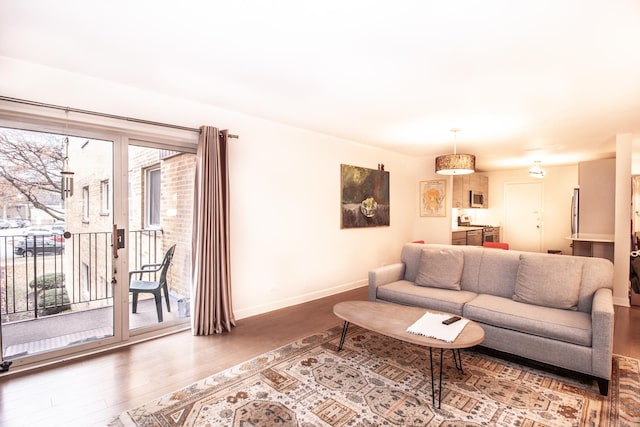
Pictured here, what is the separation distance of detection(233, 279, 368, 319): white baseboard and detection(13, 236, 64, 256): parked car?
6.07ft

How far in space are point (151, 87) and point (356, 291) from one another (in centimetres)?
→ 395

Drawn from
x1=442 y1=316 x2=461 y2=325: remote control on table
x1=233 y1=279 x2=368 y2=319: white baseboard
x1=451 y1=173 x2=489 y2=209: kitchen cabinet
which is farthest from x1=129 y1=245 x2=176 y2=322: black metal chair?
x1=451 y1=173 x2=489 y2=209: kitchen cabinet

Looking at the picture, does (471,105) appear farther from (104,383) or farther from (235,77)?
(104,383)

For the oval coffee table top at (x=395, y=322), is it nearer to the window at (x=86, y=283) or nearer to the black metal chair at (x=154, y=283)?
the black metal chair at (x=154, y=283)

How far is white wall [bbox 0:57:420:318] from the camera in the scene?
277 cm

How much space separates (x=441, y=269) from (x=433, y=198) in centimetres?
312

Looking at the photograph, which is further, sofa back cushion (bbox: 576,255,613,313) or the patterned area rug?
sofa back cushion (bbox: 576,255,613,313)

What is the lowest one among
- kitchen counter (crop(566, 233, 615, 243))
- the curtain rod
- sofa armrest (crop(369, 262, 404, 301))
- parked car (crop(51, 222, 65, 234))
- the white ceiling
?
sofa armrest (crop(369, 262, 404, 301))

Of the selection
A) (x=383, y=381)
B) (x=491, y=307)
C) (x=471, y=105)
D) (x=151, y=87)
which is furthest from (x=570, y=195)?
(x=151, y=87)

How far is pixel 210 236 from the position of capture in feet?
11.0

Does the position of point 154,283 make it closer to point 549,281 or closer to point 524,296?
point 524,296

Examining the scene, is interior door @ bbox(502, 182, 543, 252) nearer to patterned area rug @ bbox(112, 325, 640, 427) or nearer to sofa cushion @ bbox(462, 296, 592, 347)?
patterned area rug @ bbox(112, 325, 640, 427)

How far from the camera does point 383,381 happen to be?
2.43 metres

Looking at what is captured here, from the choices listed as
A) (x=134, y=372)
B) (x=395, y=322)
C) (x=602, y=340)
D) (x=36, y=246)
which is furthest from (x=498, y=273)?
(x=36, y=246)
